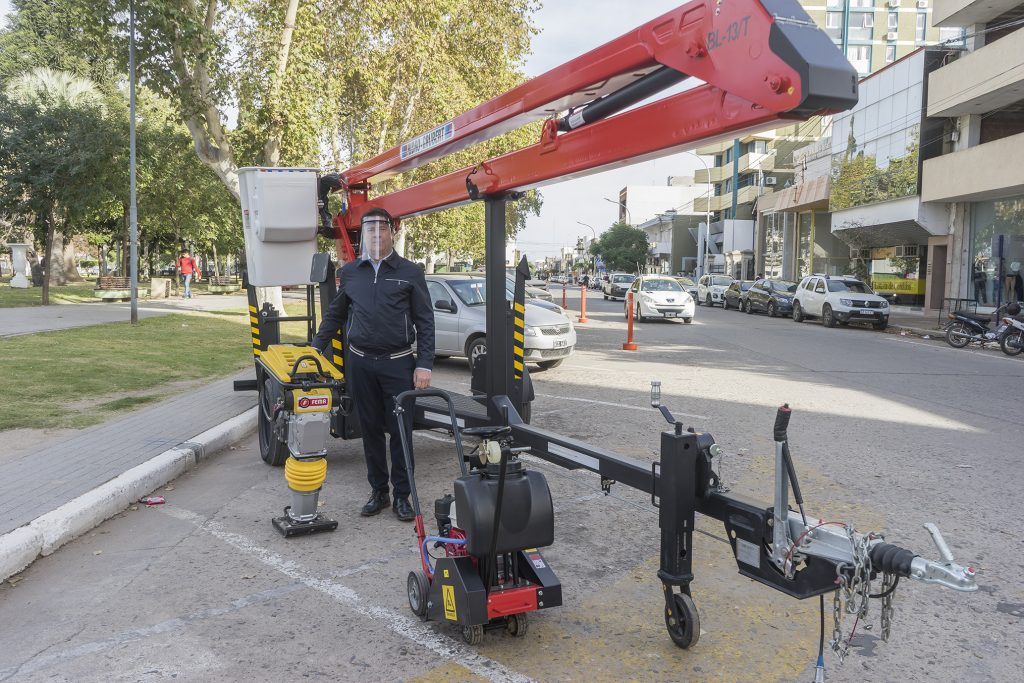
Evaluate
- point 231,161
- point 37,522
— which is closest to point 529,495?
point 37,522

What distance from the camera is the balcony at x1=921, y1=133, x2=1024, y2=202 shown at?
22328 mm

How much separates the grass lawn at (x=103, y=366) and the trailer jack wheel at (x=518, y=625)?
5.98 m

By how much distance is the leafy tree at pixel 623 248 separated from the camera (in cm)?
9212

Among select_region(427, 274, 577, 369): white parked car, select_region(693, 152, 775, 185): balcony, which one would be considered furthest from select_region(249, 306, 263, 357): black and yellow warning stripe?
select_region(693, 152, 775, 185): balcony

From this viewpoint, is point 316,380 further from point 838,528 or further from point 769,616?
point 838,528

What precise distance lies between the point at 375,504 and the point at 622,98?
330 cm

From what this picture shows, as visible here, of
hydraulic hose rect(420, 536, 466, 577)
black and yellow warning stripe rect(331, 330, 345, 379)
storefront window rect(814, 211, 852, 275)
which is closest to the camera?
hydraulic hose rect(420, 536, 466, 577)

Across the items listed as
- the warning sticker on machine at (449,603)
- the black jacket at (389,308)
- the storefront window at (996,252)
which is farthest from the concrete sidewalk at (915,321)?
the warning sticker on machine at (449,603)

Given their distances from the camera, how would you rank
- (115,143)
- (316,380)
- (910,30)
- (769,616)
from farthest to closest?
(910,30) < (115,143) < (316,380) < (769,616)

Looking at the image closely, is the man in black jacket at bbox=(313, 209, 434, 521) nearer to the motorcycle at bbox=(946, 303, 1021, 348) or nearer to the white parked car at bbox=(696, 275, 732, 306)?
the motorcycle at bbox=(946, 303, 1021, 348)

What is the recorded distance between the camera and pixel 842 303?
2423 cm

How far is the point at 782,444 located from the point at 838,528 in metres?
0.37

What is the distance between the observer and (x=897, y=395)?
10.8 metres

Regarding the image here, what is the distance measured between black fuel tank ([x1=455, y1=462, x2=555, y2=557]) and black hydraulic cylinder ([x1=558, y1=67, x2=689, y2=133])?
6.02 ft
